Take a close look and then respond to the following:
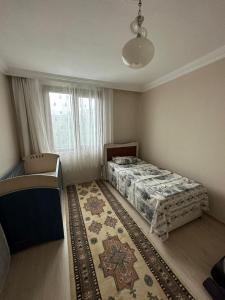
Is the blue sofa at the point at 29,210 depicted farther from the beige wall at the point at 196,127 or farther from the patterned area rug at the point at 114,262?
the beige wall at the point at 196,127

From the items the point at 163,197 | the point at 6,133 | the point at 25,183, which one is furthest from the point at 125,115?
the point at 25,183

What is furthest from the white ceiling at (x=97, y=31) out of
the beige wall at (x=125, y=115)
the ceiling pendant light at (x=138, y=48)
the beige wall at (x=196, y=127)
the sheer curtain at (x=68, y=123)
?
the beige wall at (x=125, y=115)

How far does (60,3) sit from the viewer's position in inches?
43.1

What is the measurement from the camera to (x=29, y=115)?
2566mm

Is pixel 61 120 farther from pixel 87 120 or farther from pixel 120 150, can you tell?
pixel 120 150

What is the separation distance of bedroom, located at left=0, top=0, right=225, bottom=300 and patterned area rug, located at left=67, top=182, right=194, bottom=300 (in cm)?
1

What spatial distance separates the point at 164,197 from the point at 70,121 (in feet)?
7.90

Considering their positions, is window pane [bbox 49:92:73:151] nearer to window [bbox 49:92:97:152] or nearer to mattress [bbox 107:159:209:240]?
window [bbox 49:92:97:152]

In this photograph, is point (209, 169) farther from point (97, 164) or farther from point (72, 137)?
point (72, 137)

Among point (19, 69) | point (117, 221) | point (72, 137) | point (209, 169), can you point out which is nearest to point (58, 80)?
point (19, 69)

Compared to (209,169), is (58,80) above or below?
above

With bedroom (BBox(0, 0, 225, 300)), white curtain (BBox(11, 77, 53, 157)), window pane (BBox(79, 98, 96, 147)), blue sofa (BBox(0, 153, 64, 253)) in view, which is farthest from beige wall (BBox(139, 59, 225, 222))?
white curtain (BBox(11, 77, 53, 157))

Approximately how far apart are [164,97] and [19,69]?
2782 mm

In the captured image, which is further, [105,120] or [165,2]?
[105,120]
